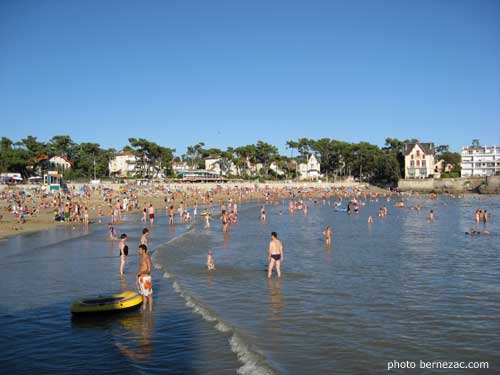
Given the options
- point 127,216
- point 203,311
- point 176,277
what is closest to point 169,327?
point 203,311

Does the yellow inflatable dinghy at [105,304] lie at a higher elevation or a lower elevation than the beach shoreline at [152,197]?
lower

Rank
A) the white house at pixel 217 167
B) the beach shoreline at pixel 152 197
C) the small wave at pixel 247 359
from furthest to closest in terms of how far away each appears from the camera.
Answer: the white house at pixel 217 167 → the beach shoreline at pixel 152 197 → the small wave at pixel 247 359

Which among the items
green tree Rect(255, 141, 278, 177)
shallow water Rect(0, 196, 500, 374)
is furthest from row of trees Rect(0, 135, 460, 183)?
shallow water Rect(0, 196, 500, 374)

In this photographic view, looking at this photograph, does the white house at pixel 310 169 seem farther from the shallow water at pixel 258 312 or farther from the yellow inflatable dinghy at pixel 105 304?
the yellow inflatable dinghy at pixel 105 304

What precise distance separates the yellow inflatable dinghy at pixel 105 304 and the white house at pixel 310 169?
4048 inches

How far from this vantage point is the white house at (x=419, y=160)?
9906cm

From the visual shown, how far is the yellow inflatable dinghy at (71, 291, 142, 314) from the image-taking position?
9.43m

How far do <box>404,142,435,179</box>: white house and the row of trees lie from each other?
8.13ft

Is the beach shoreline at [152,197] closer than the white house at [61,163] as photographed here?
Yes

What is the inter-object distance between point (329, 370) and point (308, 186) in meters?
88.9

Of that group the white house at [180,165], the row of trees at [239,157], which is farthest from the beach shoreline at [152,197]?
the white house at [180,165]

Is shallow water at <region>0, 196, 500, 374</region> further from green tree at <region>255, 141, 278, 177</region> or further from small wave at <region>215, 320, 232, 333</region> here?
green tree at <region>255, 141, 278, 177</region>

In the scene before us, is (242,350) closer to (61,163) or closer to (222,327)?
(222,327)

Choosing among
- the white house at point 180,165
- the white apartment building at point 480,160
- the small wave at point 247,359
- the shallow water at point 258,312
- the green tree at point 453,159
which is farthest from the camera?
the white house at point 180,165
